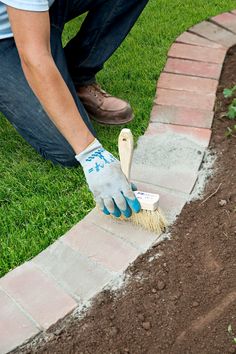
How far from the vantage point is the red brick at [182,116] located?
246cm

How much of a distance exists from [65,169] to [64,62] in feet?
1.63

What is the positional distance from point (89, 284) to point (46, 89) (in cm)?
66

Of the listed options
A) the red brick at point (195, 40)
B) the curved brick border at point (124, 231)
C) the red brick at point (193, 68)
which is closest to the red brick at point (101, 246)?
the curved brick border at point (124, 231)

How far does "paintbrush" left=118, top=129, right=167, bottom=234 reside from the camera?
5.92ft

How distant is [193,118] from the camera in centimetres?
249

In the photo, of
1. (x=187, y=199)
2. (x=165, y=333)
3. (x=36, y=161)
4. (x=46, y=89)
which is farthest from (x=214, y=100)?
(x=165, y=333)

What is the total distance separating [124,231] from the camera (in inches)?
76.7

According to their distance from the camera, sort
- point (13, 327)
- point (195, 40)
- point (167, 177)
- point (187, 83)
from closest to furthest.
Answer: point (13, 327) < point (167, 177) < point (187, 83) < point (195, 40)

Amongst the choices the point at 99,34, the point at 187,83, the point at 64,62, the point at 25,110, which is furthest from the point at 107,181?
the point at 187,83

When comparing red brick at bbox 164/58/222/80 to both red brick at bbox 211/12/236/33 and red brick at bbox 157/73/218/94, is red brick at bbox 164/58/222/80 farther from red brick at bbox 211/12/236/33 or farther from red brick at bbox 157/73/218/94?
red brick at bbox 211/12/236/33

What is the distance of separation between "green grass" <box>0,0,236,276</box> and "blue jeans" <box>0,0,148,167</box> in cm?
12

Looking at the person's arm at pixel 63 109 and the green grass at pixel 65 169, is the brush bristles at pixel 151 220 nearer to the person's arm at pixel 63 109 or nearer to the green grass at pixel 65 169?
the person's arm at pixel 63 109

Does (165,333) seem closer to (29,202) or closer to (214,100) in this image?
(29,202)

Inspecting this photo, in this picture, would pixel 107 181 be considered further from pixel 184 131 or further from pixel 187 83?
pixel 187 83
